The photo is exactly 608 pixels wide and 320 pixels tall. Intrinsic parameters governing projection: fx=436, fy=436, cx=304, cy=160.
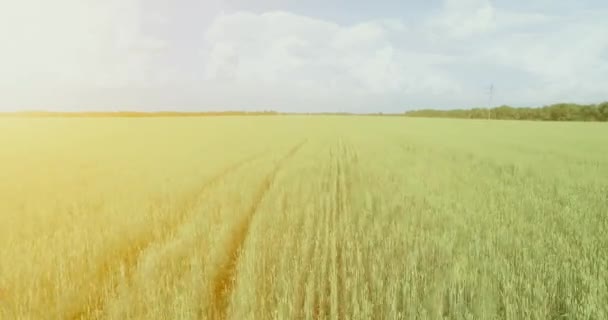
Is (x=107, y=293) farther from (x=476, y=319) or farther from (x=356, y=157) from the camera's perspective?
A: (x=356, y=157)

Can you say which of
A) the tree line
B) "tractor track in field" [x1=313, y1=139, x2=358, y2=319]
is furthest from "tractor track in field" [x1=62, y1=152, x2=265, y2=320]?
the tree line

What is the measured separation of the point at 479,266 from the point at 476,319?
3.88 feet

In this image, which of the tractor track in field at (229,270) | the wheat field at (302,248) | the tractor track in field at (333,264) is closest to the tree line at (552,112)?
the wheat field at (302,248)

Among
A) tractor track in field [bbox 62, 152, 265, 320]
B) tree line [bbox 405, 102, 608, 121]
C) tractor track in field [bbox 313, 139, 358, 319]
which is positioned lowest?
tractor track in field [bbox 62, 152, 265, 320]

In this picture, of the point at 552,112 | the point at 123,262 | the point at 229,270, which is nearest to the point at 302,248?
the point at 229,270

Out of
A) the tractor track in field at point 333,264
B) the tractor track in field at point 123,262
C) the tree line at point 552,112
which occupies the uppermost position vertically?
the tree line at point 552,112

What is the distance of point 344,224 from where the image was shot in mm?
6098

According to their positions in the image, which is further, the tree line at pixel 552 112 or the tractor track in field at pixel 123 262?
the tree line at pixel 552 112

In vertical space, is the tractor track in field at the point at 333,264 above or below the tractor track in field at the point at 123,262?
above

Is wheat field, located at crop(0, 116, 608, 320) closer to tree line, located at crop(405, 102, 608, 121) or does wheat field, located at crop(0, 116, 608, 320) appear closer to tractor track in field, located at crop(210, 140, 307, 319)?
tractor track in field, located at crop(210, 140, 307, 319)

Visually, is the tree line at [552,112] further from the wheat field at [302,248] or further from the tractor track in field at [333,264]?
the tractor track in field at [333,264]

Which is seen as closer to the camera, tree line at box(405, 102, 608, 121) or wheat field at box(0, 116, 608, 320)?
wheat field at box(0, 116, 608, 320)

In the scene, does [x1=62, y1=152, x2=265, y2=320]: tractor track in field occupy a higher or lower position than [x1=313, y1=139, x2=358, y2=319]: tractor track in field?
lower

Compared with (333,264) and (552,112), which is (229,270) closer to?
(333,264)
